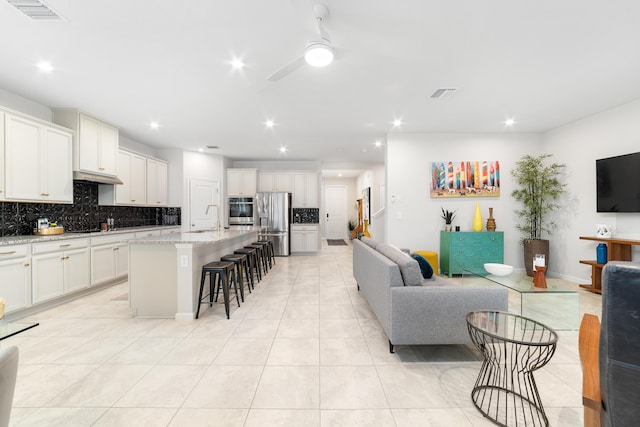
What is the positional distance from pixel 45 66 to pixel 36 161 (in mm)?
1353

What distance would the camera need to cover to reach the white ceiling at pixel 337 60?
2.15 m

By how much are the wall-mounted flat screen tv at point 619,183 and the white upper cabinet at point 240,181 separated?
6.85m

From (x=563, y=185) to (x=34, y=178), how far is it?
7.95 metres

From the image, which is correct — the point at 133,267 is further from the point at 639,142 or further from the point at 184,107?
the point at 639,142

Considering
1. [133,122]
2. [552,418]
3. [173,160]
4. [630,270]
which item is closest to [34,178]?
[133,122]

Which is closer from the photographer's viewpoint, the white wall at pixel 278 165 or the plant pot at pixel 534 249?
the plant pot at pixel 534 249

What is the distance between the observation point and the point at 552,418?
1.64 meters

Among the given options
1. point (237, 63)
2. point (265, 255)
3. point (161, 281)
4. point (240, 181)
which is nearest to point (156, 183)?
point (240, 181)

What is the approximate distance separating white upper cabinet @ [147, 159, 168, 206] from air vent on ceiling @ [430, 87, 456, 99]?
5558mm

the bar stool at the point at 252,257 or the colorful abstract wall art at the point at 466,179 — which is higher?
the colorful abstract wall art at the point at 466,179

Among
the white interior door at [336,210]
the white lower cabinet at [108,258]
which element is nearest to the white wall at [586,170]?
the white lower cabinet at [108,258]

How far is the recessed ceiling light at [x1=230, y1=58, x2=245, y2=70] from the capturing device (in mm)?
2824

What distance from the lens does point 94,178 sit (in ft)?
14.6

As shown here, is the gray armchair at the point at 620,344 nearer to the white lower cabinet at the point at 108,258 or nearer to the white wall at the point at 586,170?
the white wall at the point at 586,170
